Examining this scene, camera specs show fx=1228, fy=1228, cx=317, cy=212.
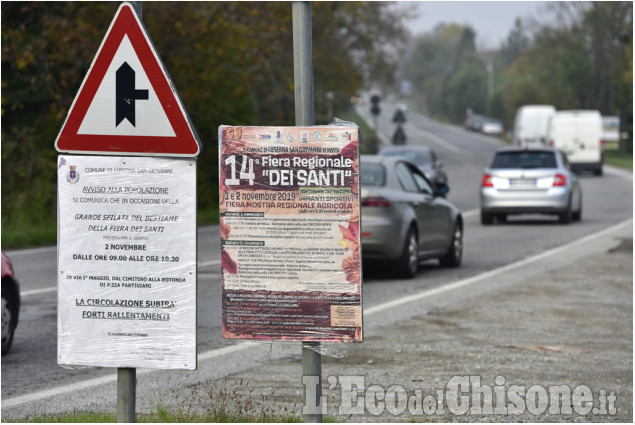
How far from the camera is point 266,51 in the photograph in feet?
90.0

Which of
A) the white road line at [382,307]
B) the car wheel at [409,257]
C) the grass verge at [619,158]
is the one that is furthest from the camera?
the grass verge at [619,158]

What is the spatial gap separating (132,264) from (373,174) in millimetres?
10393

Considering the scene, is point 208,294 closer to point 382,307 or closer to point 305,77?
point 382,307

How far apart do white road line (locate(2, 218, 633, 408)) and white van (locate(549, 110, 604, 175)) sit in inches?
1024

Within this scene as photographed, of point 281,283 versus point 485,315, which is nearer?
point 281,283

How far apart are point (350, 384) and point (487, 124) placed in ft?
347

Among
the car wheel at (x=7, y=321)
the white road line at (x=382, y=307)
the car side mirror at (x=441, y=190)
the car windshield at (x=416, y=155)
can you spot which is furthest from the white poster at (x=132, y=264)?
the car windshield at (x=416, y=155)

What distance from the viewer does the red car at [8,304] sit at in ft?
31.7

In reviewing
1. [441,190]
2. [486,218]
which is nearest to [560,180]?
[486,218]

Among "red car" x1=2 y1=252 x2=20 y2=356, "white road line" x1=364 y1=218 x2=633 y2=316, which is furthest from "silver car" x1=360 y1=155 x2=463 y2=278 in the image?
"red car" x1=2 y1=252 x2=20 y2=356

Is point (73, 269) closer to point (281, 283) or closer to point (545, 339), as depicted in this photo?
point (281, 283)

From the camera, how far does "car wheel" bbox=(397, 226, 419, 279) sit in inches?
596

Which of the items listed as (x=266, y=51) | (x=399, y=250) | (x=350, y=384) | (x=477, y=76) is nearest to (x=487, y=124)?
(x=477, y=76)

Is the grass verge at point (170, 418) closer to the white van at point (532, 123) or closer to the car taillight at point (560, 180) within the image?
the car taillight at point (560, 180)
